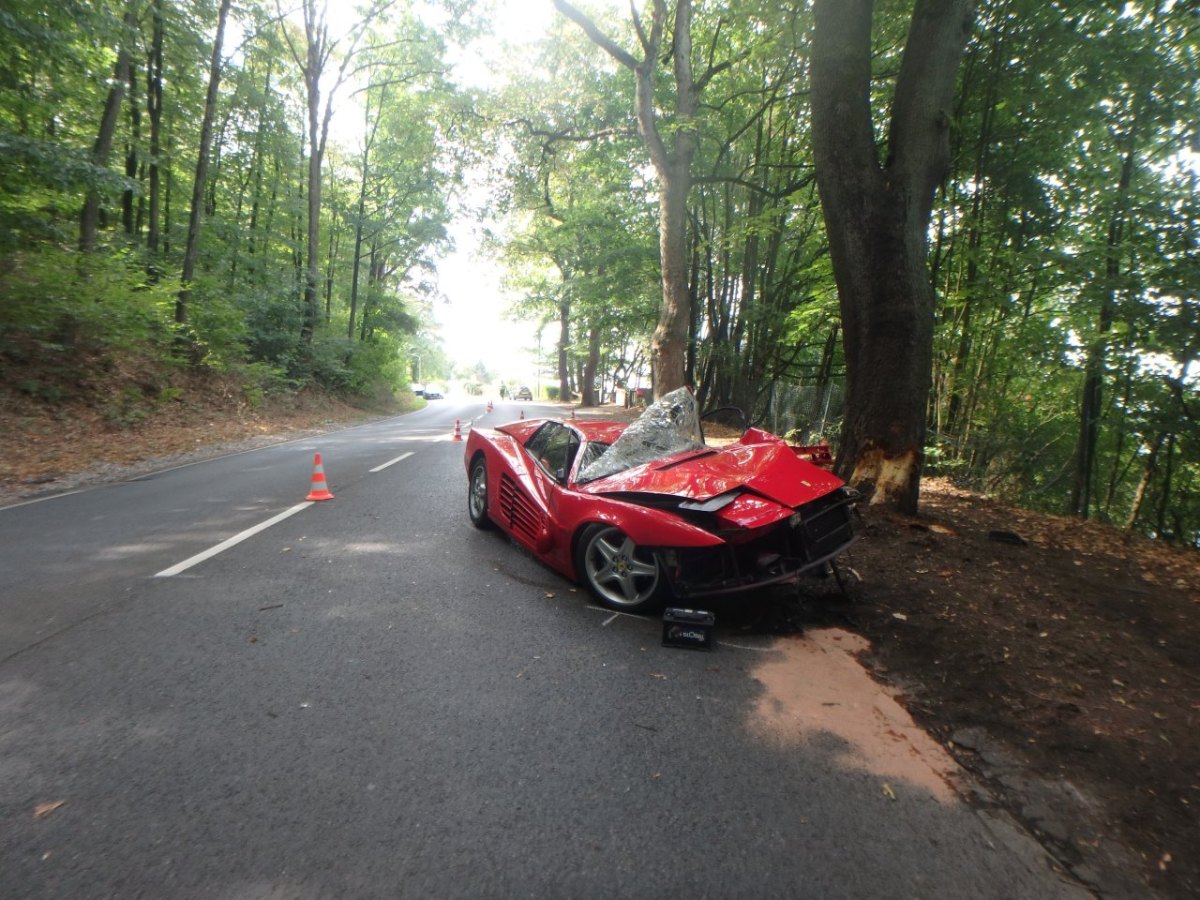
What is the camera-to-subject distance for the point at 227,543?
5.29 m

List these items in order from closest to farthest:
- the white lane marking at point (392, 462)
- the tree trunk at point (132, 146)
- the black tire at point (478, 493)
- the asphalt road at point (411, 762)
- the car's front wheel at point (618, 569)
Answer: the asphalt road at point (411, 762) → the car's front wheel at point (618, 569) → the black tire at point (478, 493) → the white lane marking at point (392, 462) → the tree trunk at point (132, 146)

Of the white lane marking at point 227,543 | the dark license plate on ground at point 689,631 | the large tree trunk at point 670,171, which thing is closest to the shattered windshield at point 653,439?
the dark license plate on ground at point 689,631

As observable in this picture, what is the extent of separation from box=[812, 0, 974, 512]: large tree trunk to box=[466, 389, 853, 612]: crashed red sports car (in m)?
1.49

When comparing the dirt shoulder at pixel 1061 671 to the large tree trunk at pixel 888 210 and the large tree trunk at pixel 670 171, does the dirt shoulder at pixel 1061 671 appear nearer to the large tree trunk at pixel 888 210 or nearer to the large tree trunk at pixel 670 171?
the large tree trunk at pixel 888 210

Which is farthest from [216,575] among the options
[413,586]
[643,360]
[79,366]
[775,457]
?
[643,360]

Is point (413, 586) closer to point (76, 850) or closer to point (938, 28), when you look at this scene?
point (76, 850)

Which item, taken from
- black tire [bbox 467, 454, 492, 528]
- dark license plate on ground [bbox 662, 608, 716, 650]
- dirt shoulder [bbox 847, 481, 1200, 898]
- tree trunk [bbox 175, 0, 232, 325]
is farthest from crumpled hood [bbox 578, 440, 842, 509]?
tree trunk [bbox 175, 0, 232, 325]

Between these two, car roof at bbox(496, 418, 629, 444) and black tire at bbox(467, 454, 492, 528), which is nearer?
car roof at bbox(496, 418, 629, 444)

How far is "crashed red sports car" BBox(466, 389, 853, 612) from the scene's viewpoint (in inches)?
141

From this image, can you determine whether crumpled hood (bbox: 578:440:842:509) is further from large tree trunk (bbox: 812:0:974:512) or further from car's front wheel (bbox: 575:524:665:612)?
large tree trunk (bbox: 812:0:974:512)

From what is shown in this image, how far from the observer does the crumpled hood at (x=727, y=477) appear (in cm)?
376

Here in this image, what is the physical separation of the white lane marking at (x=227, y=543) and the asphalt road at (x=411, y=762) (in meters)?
0.07

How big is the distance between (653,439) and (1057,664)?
286cm

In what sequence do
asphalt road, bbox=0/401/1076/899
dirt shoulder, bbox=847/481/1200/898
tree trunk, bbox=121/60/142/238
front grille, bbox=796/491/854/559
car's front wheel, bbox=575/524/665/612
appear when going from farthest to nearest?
tree trunk, bbox=121/60/142/238
car's front wheel, bbox=575/524/665/612
front grille, bbox=796/491/854/559
dirt shoulder, bbox=847/481/1200/898
asphalt road, bbox=0/401/1076/899
